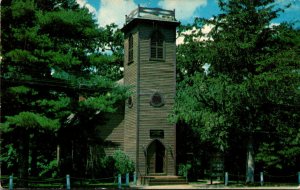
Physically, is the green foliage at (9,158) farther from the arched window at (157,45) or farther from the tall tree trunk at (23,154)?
the arched window at (157,45)

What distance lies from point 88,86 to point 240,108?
10.6m

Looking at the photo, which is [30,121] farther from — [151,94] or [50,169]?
[50,169]

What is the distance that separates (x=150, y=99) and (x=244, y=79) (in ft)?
22.0

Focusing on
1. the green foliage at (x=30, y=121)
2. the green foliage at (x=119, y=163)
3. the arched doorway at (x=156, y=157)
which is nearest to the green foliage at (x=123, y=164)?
the green foliage at (x=119, y=163)

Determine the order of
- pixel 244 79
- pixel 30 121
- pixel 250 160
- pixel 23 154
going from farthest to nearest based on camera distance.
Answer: pixel 250 160 → pixel 244 79 → pixel 23 154 → pixel 30 121

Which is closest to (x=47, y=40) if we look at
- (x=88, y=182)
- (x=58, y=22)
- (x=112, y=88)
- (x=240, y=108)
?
(x=58, y=22)

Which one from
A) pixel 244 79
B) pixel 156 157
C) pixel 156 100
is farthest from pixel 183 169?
pixel 244 79

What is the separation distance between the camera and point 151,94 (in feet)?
104

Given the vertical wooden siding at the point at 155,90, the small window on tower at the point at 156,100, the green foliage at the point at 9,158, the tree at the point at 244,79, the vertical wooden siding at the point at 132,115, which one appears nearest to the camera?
the tree at the point at 244,79

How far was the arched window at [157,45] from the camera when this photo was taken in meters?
32.5

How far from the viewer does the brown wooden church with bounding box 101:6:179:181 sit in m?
31.4

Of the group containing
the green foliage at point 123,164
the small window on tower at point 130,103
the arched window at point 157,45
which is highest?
the arched window at point 157,45

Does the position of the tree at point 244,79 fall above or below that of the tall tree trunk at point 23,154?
above

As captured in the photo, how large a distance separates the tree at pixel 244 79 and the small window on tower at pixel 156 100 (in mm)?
1169
